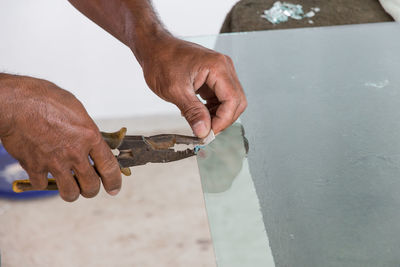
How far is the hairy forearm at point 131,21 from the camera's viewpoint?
1088 millimetres

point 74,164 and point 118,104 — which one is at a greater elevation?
point 74,164

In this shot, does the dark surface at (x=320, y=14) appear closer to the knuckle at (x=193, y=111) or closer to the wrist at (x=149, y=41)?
the wrist at (x=149, y=41)

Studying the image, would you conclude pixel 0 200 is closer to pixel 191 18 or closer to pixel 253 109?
pixel 191 18

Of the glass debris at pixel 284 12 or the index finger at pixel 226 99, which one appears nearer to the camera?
the index finger at pixel 226 99

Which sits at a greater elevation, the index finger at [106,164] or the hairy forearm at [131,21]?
the hairy forearm at [131,21]

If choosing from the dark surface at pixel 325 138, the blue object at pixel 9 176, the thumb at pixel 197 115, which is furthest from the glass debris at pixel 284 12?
the blue object at pixel 9 176

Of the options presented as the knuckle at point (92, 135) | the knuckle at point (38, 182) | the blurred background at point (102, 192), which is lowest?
the blurred background at point (102, 192)

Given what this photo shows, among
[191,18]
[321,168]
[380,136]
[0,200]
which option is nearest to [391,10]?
[380,136]

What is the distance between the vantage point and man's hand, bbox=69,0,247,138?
0.98 metres

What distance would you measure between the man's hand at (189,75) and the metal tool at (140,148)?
0.06 meters

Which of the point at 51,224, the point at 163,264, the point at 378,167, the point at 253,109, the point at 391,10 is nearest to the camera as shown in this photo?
the point at 378,167

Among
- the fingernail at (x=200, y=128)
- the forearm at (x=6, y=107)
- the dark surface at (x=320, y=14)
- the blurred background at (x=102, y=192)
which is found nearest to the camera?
the forearm at (x=6, y=107)

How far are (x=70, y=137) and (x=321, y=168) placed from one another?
532mm

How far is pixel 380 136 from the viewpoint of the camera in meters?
1.07
